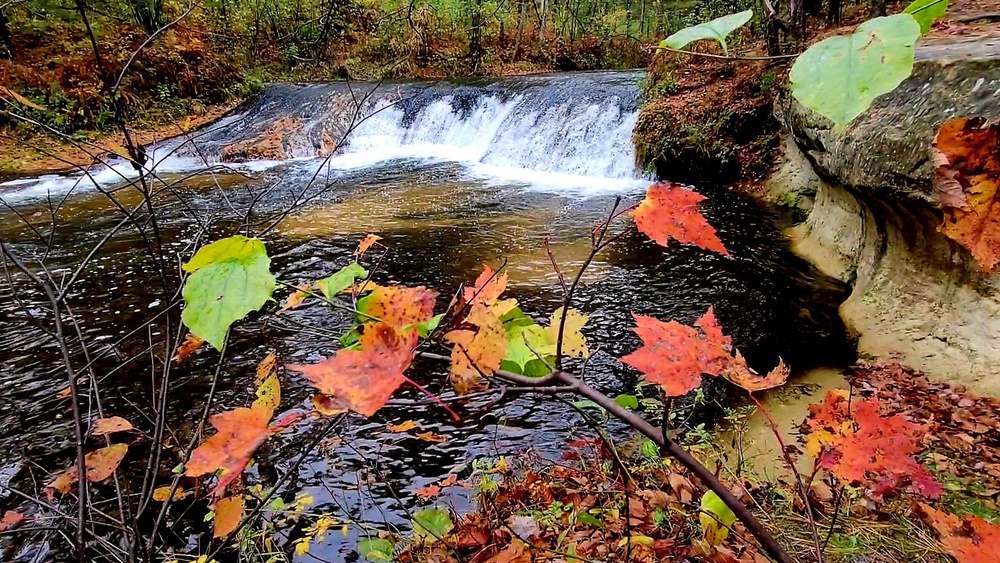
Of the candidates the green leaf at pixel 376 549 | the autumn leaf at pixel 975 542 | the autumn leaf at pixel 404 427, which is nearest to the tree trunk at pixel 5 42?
the autumn leaf at pixel 404 427

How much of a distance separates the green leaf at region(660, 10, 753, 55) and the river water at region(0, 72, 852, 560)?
2.87 feet

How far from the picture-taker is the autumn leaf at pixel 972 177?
0.90 metres

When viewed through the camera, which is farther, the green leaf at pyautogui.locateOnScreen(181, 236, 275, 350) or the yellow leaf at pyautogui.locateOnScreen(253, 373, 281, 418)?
the yellow leaf at pyautogui.locateOnScreen(253, 373, 281, 418)

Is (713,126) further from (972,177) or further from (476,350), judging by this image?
(476,350)

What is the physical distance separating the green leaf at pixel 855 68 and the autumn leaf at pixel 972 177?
20.8 inches

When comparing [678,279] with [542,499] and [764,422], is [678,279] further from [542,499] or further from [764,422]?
[542,499]

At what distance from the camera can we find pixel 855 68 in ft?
1.56

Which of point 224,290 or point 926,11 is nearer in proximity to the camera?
point 926,11

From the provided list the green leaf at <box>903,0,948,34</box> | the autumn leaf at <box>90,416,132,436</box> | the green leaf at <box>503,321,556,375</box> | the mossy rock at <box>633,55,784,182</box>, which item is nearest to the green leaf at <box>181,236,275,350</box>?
the green leaf at <box>503,321,556,375</box>

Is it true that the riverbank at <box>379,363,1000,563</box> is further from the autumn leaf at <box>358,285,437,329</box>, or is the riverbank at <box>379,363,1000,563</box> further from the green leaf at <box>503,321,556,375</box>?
the autumn leaf at <box>358,285,437,329</box>

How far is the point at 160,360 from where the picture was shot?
4.04 metres

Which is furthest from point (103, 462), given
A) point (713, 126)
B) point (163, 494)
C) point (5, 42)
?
point (5, 42)

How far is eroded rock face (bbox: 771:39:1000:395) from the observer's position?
125 inches

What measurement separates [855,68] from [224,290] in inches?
28.1
